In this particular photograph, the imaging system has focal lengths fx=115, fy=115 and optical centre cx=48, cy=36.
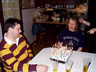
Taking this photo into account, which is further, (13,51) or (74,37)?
(74,37)

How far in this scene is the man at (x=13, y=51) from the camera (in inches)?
49.7

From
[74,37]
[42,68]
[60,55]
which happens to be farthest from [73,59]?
[74,37]

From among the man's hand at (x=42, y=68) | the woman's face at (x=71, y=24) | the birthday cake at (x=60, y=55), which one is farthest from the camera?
the woman's face at (x=71, y=24)

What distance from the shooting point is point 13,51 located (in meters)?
1.50

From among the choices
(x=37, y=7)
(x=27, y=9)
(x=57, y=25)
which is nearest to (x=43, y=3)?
(x=37, y=7)

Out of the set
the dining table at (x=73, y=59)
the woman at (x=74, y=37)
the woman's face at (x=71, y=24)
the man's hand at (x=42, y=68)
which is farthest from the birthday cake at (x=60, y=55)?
the woman's face at (x=71, y=24)

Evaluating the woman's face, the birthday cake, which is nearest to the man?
the birthday cake

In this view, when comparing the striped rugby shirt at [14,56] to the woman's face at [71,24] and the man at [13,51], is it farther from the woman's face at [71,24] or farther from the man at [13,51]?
the woman's face at [71,24]

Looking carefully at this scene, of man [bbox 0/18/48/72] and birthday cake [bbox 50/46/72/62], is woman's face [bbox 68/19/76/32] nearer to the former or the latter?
birthday cake [bbox 50/46/72/62]

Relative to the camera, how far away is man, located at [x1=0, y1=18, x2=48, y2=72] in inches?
49.7

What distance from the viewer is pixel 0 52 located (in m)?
1.42

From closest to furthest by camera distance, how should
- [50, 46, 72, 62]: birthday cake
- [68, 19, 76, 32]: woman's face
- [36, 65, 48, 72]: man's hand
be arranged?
[36, 65, 48, 72]: man's hand
[50, 46, 72, 62]: birthday cake
[68, 19, 76, 32]: woman's face

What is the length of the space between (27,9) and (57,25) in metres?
1.23

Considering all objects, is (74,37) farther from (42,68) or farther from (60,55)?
(42,68)
